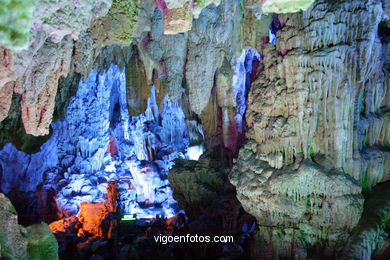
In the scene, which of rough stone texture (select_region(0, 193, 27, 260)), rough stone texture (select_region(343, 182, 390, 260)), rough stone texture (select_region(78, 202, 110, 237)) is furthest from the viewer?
rough stone texture (select_region(78, 202, 110, 237))

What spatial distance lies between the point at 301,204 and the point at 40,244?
12.7 feet

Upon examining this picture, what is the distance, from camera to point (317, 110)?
5758 millimetres

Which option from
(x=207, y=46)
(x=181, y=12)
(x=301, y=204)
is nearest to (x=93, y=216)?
(x=207, y=46)

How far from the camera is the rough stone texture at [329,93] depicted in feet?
18.1

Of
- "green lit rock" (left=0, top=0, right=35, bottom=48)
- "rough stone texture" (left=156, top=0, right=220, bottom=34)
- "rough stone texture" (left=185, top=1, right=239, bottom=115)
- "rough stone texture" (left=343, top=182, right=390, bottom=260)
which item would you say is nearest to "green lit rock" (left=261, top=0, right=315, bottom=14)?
"rough stone texture" (left=156, top=0, right=220, bottom=34)

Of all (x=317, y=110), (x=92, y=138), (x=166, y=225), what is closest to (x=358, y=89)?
(x=317, y=110)

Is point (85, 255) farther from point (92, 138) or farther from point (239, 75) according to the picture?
point (239, 75)

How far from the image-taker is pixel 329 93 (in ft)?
18.6

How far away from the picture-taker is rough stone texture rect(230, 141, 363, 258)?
Answer: 546 centimetres

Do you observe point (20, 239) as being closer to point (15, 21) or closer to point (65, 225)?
point (15, 21)

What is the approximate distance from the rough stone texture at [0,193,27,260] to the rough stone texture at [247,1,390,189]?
405 centimetres

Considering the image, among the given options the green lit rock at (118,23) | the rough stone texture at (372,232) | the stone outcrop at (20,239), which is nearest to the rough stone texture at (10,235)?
the stone outcrop at (20,239)

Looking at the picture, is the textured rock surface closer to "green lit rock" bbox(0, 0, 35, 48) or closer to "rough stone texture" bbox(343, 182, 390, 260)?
"rough stone texture" bbox(343, 182, 390, 260)

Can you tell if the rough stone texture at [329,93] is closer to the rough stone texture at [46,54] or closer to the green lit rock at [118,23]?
the green lit rock at [118,23]
